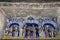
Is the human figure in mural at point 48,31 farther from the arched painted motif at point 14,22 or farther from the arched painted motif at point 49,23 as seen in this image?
the arched painted motif at point 14,22

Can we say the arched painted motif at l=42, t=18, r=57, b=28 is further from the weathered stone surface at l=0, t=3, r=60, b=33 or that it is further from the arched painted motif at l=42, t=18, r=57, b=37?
the weathered stone surface at l=0, t=3, r=60, b=33

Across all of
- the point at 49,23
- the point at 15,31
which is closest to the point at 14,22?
the point at 15,31

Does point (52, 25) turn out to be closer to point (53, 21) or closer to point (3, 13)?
point (53, 21)

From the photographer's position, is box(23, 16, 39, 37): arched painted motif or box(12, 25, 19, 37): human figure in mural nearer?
box(12, 25, 19, 37): human figure in mural

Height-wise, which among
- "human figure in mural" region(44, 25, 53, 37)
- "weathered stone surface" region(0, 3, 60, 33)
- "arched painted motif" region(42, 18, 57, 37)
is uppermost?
"weathered stone surface" region(0, 3, 60, 33)

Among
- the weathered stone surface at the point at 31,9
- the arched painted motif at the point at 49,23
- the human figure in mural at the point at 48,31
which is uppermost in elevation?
the weathered stone surface at the point at 31,9

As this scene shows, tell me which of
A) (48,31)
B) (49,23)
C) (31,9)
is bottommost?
(48,31)

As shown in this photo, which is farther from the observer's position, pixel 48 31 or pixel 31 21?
pixel 31 21

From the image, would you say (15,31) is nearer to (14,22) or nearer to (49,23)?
(14,22)

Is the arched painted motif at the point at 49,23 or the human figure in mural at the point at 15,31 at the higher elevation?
the arched painted motif at the point at 49,23

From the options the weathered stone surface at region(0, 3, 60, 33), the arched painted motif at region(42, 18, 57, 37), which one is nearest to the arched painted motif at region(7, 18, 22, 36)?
the weathered stone surface at region(0, 3, 60, 33)

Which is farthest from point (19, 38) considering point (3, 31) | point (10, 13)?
point (10, 13)

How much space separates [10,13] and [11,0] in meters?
0.26

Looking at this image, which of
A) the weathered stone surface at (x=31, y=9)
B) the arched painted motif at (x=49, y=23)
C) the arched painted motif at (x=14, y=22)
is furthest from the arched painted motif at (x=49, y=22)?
the arched painted motif at (x=14, y=22)
